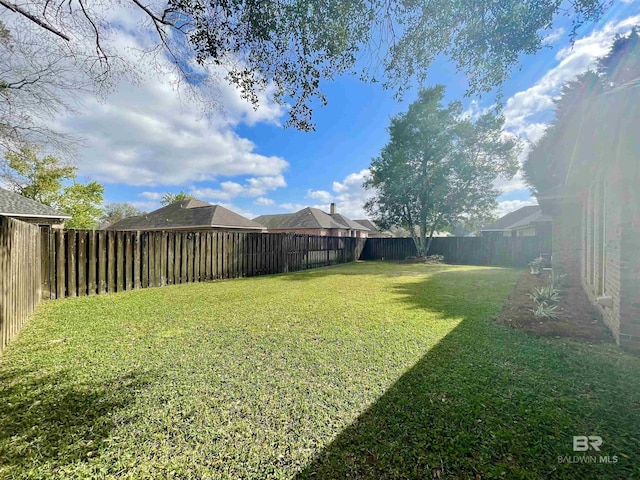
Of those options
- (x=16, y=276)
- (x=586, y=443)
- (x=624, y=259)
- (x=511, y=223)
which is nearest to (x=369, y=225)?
(x=511, y=223)

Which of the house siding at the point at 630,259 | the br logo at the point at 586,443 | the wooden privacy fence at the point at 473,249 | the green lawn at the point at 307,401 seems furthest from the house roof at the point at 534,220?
the br logo at the point at 586,443

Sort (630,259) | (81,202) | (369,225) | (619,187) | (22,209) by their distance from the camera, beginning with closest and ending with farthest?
(630,259), (619,187), (22,209), (81,202), (369,225)

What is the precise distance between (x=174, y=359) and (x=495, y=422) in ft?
10.2

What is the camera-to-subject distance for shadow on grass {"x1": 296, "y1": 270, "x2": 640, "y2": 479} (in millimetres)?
1586

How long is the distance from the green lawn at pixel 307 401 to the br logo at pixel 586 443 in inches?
1.5

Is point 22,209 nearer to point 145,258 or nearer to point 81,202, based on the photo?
point 145,258

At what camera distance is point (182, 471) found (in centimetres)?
155

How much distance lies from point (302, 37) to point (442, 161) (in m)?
16.4

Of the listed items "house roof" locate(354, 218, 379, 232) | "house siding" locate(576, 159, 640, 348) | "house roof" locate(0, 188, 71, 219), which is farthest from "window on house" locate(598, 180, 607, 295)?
"house roof" locate(354, 218, 379, 232)

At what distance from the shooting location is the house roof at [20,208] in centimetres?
1131

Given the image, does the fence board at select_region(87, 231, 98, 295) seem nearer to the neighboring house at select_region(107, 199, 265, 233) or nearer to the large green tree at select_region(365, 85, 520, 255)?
the neighboring house at select_region(107, 199, 265, 233)

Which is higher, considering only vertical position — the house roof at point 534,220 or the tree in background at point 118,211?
the tree in background at point 118,211

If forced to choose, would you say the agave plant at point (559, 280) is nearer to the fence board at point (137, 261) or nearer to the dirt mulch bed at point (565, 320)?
the dirt mulch bed at point (565, 320)

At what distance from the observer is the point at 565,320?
4.48 m
